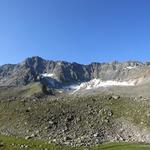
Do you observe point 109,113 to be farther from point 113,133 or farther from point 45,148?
point 45,148

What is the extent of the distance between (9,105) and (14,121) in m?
9.00

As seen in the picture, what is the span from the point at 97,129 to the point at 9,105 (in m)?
20.9

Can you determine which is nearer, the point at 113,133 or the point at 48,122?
the point at 113,133

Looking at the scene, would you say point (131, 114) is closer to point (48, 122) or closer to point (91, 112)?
point (91, 112)

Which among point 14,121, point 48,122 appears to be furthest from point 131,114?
point 14,121

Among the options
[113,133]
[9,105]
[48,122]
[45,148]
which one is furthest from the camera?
[9,105]

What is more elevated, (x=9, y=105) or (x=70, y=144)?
(x=9, y=105)

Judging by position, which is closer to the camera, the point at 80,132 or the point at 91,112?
the point at 80,132

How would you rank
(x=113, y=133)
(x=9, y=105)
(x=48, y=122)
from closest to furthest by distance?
(x=113, y=133) < (x=48, y=122) < (x=9, y=105)

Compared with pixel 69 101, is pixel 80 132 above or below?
below

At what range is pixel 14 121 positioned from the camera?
199 ft

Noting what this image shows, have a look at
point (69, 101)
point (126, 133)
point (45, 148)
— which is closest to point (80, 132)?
point (126, 133)

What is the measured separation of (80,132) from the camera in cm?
5425

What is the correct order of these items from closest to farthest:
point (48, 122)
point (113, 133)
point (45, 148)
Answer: point (45, 148), point (113, 133), point (48, 122)
